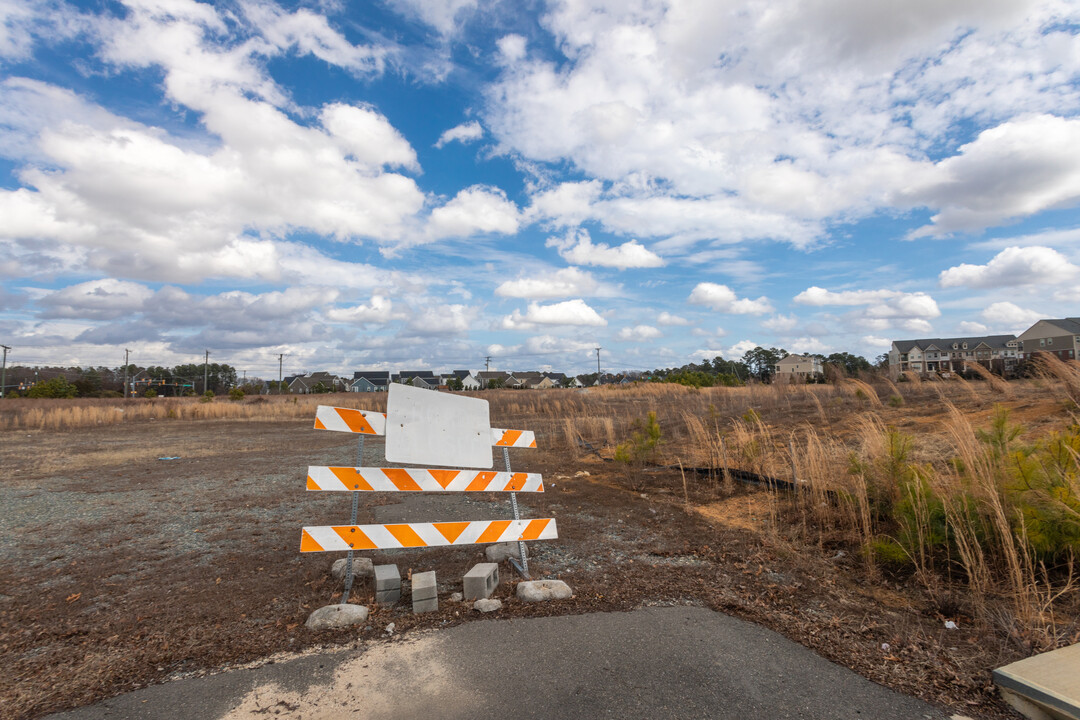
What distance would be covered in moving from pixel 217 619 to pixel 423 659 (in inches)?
68.2

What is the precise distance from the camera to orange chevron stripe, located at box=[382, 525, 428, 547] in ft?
13.3

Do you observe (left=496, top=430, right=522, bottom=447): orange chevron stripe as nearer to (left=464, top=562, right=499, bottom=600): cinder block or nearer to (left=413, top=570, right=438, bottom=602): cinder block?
(left=464, top=562, right=499, bottom=600): cinder block

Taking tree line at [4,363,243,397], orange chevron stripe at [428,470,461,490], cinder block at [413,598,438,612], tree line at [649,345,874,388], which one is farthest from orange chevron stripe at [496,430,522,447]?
tree line at [4,363,243,397]

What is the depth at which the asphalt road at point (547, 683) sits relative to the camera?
260 cm

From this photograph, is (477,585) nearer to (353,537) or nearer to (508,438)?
(353,537)

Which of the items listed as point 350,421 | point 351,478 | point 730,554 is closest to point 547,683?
point 351,478

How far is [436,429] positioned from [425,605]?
138 cm

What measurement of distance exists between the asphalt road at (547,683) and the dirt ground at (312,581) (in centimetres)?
24

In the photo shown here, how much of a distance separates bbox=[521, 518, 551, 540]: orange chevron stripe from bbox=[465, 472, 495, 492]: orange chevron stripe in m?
0.52

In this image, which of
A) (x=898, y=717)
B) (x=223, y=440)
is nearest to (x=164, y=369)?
(x=223, y=440)

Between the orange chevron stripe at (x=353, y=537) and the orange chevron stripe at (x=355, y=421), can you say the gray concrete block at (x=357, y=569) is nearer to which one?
the orange chevron stripe at (x=353, y=537)

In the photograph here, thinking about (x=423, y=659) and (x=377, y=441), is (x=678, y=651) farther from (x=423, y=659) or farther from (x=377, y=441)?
(x=377, y=441)

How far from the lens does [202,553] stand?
5.35 metres

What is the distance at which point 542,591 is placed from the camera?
13.3ft
